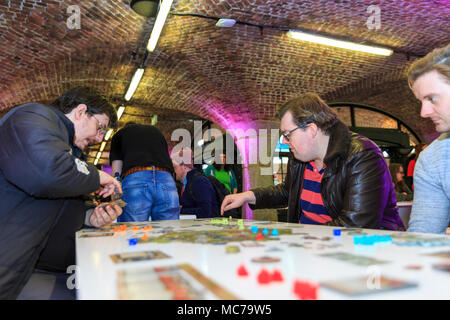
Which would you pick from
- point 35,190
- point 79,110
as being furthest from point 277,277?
point 79,110

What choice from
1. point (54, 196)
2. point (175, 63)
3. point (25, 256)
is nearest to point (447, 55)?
point (54, 196)

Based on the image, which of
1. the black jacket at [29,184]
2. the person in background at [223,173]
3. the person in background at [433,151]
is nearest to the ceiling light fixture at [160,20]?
the person in background at [223,173]

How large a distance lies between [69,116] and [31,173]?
630 mm

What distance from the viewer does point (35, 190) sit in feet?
4.32

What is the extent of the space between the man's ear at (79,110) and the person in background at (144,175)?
3.64 feet

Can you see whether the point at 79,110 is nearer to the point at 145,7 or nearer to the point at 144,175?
the point at 144,175

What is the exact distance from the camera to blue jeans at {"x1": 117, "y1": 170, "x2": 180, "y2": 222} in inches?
111

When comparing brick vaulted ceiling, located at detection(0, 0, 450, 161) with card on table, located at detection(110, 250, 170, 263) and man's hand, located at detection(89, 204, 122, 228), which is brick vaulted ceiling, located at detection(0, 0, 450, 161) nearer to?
man's hand, located at detection(89, 204, 122, 228)

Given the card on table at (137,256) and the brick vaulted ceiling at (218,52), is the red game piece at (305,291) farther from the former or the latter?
the brick vaulted ceiling at (218,52)

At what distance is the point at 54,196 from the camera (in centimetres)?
139

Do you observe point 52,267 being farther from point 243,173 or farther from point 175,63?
point 243,173

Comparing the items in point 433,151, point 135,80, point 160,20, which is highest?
point 160,20

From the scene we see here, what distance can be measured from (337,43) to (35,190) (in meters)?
6.27

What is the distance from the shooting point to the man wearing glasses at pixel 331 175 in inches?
71.8
